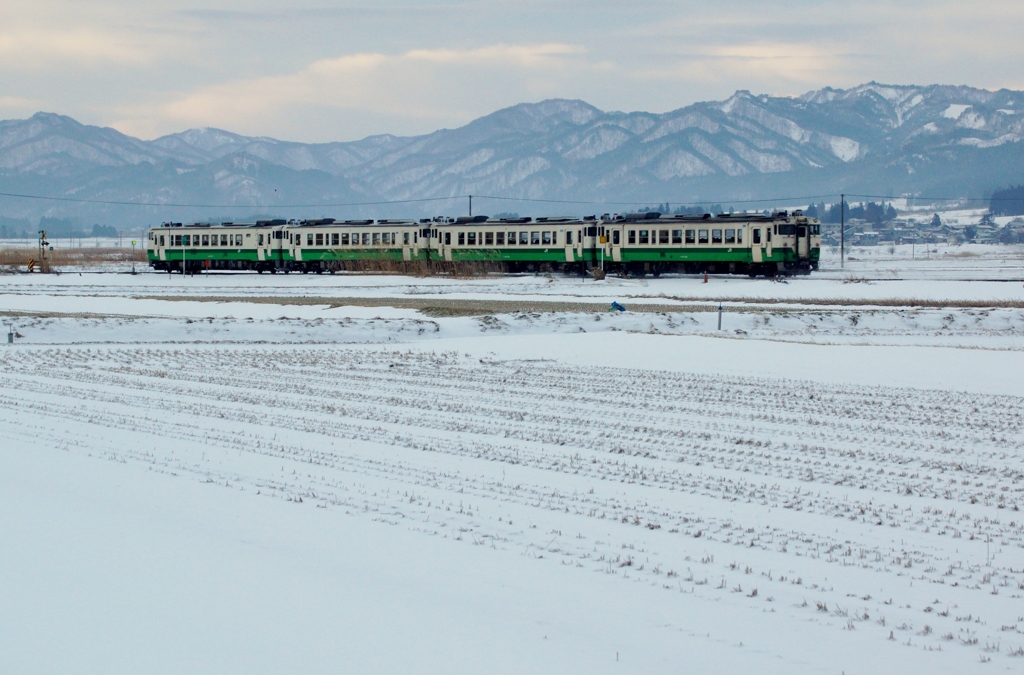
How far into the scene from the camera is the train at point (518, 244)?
55500 millimetres

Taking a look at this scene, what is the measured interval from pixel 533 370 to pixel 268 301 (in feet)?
70.7

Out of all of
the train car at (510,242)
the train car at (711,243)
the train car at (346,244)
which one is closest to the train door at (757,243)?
the train car at (711,243)

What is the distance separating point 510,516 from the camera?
28.6 ft

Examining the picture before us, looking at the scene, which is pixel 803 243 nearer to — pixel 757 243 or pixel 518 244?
pixel 757 243

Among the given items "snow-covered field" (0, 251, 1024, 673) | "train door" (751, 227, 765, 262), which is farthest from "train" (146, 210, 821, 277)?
"snow-covered field" (0, 251, 1024, 673)

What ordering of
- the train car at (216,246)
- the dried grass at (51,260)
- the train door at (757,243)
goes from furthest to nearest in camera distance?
the dried grass at (51,260)
the train car at (216,246)
the train door at (757,243)

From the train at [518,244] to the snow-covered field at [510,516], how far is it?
118 feet

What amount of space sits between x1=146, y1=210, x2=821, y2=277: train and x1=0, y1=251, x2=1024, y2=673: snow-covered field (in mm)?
35956

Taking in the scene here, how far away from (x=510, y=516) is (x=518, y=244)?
53.1 m

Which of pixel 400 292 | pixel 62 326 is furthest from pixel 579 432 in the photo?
pixel 400 292

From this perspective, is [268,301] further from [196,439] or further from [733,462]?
[733,462]

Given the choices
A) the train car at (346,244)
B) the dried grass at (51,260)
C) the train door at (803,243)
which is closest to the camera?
the train door at (803,243)

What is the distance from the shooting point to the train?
5550 cm

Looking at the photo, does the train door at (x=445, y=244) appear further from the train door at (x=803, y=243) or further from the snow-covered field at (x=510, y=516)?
the snow-covered field at (x=510, y=516)
